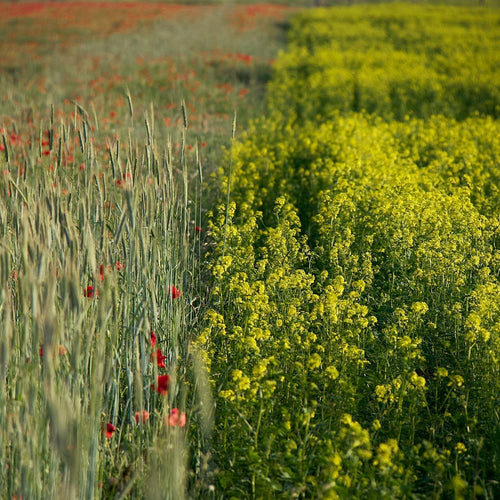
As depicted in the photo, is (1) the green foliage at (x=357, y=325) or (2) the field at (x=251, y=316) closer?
(2) the field at (x=251, y=316)

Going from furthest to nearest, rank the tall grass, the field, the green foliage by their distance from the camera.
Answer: the green foliage → the field → the tall grass

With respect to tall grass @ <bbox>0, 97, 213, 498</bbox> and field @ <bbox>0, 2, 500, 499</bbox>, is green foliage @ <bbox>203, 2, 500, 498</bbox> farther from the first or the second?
tall grass @ <bbox>0, 97, 213, 498</bbox>

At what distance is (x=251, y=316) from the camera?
2689 millimetres

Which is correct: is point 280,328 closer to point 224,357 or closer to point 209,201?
point 224,357

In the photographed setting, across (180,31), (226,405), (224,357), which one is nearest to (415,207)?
(224,357)

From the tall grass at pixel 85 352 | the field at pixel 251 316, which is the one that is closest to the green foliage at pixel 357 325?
the field at pixel 251 316

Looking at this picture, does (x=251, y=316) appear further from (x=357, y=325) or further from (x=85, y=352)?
(x=85, y=352)

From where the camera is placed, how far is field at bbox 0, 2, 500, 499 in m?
1.89

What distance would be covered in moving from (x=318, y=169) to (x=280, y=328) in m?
2.66

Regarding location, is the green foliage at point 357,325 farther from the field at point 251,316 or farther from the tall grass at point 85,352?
the tall grass at point 85,352

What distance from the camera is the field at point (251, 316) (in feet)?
6.21

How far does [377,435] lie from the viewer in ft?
7.87

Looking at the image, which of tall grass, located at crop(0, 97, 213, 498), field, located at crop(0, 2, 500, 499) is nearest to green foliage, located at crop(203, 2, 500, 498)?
field, located at crop(0, 2, 500, 499)

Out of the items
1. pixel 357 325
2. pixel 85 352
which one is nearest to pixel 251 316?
pixel 357 325
